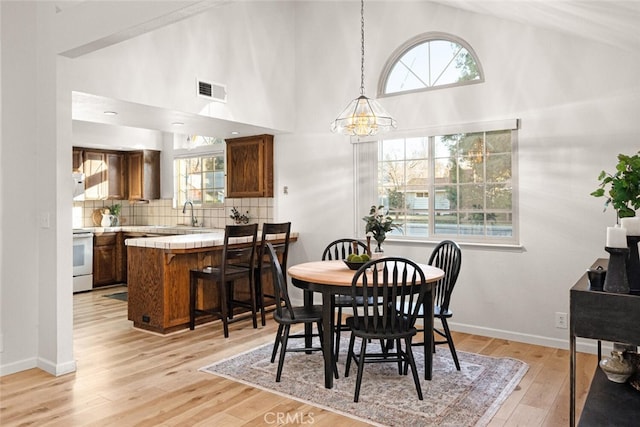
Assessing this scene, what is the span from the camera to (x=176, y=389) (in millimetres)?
3082

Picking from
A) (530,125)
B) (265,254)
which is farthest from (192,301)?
(530,125)

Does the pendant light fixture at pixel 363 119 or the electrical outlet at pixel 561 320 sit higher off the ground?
the pendant light fixture at pixel 363 119

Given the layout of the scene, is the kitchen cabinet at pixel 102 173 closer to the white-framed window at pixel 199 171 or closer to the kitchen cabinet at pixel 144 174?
the kitchen cabinet at pixel 144 174

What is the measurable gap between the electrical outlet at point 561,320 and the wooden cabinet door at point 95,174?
6139mm

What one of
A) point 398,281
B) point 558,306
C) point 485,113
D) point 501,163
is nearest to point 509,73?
point 485,113

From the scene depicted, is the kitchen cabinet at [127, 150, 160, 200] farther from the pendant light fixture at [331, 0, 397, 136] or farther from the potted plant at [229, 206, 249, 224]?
the pendant light fixture at [331, 0, 397, 136]

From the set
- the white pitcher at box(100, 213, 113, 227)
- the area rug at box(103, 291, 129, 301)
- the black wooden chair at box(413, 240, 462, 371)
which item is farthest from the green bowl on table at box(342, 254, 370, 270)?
the white pitcher at box(100, 213, 113, 227)

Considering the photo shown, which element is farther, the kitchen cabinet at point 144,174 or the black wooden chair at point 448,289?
the kitchen cabinet at point 144,174

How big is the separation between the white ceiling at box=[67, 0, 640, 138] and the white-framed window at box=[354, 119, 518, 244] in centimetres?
89

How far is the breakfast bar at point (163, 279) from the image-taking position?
4336mm

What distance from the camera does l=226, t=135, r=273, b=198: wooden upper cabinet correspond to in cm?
562

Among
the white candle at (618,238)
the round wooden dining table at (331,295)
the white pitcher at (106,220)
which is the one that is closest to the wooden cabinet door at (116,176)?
the white pitcher at (106,220)

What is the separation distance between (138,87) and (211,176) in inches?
112

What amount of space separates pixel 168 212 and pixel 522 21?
5470 millimetres
